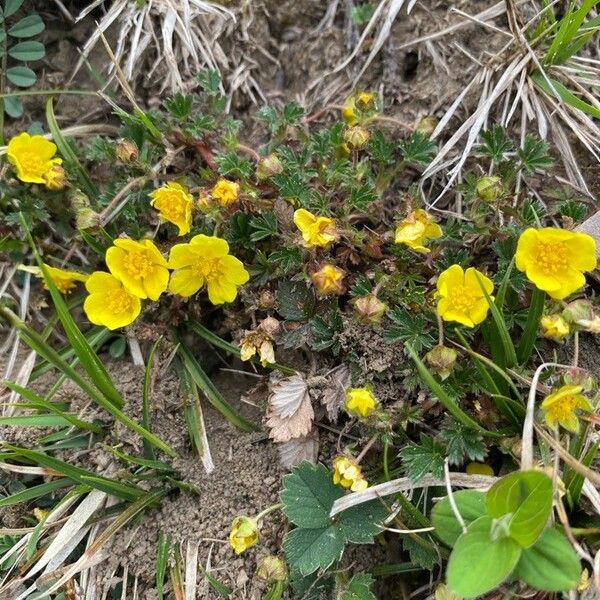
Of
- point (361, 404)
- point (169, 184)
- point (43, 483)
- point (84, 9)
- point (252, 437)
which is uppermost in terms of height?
point (84, 9)

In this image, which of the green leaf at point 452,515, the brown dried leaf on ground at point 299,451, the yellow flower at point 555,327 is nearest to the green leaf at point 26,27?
the brown dried leaf on ground at point 299,451

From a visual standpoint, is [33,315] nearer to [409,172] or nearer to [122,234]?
[122,234]

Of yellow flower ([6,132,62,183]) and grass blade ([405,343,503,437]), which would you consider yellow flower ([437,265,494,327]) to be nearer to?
grass blade ([405,343,503,437])

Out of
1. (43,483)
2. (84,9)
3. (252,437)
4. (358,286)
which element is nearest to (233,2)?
(84,9)

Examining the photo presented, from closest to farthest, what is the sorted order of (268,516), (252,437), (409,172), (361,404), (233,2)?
(361,404)
(268,516)
(252,437)
(409,172)
(233,2)

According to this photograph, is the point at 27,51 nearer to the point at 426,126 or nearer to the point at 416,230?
the point at 426,126

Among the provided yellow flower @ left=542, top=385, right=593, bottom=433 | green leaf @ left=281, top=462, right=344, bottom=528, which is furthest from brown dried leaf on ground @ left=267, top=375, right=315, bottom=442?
yellow flower @ left=542, top=385, right=593, bottom=433
